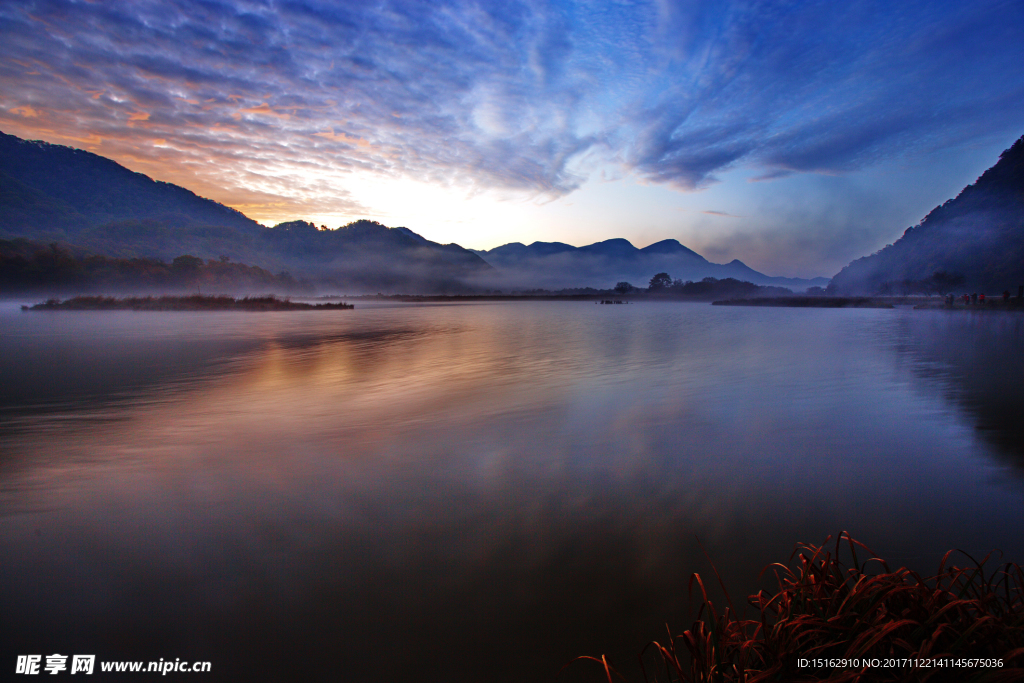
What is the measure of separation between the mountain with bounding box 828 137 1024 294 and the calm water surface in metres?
120

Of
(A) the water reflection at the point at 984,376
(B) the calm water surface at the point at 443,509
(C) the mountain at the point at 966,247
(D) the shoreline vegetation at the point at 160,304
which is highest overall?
(C) the mountain at the point at 966,247

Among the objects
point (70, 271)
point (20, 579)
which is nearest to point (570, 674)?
point (20, 579)

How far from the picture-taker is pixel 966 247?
119938 millimetres

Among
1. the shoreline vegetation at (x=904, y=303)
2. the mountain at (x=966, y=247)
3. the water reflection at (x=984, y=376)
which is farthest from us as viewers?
the mountain at (x=966, y=247)

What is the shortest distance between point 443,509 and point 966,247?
6769 inches

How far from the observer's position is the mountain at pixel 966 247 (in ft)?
345

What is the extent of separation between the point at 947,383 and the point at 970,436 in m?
6.42

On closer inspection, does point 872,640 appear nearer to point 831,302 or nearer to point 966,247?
point 831,302

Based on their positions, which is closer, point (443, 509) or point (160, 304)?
point (443, 509)

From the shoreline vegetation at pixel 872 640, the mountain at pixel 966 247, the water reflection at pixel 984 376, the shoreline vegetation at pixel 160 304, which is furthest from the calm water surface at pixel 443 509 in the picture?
the mountain at pixel 966 247

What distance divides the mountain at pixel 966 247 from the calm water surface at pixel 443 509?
11998 cm

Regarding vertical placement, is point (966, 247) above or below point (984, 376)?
above

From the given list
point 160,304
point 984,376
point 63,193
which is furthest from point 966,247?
point 63,193

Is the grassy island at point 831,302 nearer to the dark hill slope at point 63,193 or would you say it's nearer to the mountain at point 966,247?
the mountain at point 966,247
